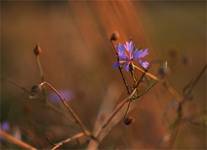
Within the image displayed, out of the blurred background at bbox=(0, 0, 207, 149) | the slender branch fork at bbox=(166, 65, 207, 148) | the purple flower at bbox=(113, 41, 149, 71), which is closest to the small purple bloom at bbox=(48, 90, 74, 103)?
the blurred background at bbox=(0, 0, 207, 149)

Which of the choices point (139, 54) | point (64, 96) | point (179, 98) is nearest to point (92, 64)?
point (64, 96)

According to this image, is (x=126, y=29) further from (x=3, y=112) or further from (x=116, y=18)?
(x=3, y=112)

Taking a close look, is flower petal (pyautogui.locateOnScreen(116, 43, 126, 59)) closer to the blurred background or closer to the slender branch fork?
the blurred background

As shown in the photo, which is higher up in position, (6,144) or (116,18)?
(116,18)

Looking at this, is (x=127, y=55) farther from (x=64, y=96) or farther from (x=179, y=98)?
(x=64, y=96)

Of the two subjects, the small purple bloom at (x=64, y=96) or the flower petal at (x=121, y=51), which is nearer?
the flower petal at (x=121, y=51)

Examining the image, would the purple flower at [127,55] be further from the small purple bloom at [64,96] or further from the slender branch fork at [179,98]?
the small purple bloom at [64,96]

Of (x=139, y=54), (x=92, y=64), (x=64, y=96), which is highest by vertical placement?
(x=139, y=54)

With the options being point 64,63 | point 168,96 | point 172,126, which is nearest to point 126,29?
point 168,96

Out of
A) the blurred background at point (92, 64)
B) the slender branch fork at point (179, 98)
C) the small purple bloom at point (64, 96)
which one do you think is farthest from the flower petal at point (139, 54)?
the small purple bloom at point (64, 96)
